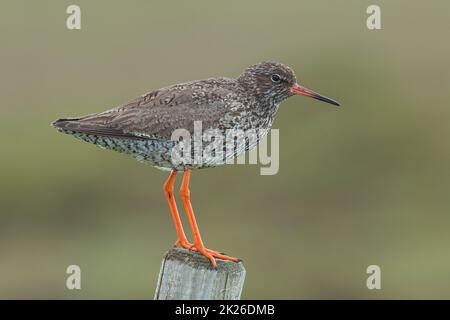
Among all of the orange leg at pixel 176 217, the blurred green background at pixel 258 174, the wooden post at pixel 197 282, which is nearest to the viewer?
the wooden post at pixel 197 282

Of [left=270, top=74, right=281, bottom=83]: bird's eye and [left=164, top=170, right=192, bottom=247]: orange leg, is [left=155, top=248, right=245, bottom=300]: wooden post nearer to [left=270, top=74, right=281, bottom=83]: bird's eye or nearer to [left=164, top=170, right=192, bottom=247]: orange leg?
[left=164, top=170, right=192, bottom=247]: orange leg

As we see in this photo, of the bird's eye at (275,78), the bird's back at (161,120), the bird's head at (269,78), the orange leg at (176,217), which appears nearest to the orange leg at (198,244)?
the orange leg at (176,217)

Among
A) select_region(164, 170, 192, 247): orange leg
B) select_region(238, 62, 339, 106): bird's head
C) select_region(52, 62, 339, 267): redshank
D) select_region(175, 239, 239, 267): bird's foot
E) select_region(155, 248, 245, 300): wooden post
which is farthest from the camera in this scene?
select_region(238, 62, 339, 106): bird's head

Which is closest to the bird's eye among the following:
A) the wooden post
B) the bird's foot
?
the bird's foot

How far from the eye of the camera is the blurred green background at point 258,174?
49.1ft

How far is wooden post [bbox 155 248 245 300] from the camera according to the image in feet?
21.7

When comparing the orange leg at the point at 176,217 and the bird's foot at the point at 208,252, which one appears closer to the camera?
the bird's foot at the point at 208,252

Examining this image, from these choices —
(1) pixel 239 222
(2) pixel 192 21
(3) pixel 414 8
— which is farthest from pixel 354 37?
(1) pixel 239 222

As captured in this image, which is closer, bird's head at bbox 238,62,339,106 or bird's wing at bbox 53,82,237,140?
bird's wing at bbox 53,82,237,140

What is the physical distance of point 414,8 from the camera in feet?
70.1

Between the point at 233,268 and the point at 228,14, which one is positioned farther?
the point at 228,14

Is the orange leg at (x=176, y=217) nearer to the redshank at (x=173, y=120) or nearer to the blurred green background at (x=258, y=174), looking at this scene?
the redshank at (x=173, y=120)

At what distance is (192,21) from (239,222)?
23.0ft

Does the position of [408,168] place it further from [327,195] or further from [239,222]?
[239,222]
